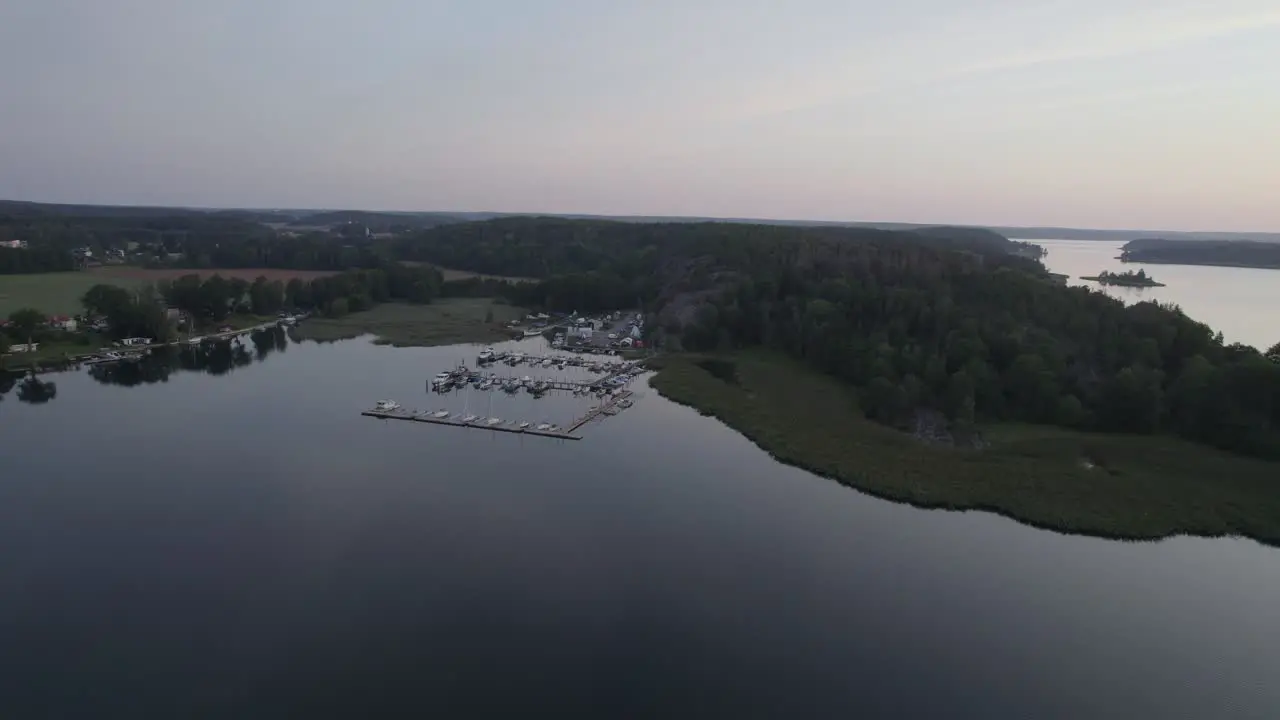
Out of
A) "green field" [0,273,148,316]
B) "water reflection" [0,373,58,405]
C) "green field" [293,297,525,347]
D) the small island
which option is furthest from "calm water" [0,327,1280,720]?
the small island

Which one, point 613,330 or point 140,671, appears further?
point 613,330

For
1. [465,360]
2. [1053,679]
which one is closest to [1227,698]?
[1053,679]

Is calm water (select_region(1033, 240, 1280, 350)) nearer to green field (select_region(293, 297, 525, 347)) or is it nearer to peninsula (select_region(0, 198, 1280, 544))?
peninsula (select_region(0, 198, 1280, 544))

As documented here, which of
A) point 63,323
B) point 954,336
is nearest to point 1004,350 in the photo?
point 954,336

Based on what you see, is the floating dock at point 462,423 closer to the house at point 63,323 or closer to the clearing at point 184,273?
the house at point 63,323

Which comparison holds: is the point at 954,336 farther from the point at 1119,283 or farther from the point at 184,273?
the point at 184,273

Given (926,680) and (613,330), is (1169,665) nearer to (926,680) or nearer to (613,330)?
(926,680)
